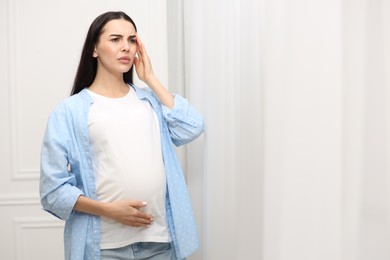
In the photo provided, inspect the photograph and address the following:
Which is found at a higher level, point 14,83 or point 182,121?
point 14,83

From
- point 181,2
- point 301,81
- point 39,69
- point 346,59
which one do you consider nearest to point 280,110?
point 301,81

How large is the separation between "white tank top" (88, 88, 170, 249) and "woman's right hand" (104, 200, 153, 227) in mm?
42

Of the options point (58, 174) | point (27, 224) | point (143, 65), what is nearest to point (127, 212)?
point (58, 174)

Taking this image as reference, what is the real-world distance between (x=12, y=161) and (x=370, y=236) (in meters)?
2.14

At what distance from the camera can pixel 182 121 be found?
64.5 inches

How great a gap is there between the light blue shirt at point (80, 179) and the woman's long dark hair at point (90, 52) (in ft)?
0.35

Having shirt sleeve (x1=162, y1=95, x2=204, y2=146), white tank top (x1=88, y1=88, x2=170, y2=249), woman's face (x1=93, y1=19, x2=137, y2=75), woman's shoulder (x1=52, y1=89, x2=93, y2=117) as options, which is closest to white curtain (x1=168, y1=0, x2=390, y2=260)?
shirt sleeve (x1=162, y1=95, x2=204, y2=146)

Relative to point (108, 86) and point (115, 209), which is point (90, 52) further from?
point (115, 209)

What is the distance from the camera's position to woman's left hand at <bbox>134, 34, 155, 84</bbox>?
171 centimetres

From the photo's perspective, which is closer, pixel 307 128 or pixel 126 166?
pixel 307 128

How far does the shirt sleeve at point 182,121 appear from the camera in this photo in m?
1.64

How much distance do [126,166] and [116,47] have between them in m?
0.44

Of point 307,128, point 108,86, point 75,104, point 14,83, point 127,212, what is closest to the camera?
point 307,128

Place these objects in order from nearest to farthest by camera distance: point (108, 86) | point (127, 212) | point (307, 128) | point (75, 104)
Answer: point (307, 128), point (127, 212), point (75, 104), point (108, 86)
